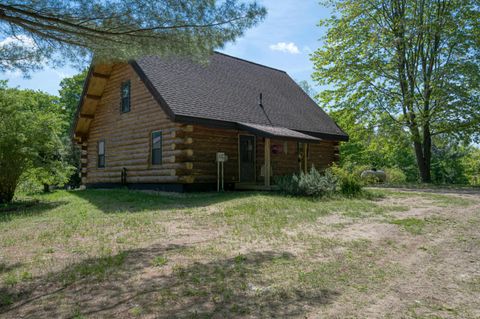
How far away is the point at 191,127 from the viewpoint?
44.2 feet

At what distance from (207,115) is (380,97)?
43.5ft

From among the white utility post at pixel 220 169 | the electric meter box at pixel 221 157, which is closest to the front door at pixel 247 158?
the white utility post at pixel 220 169

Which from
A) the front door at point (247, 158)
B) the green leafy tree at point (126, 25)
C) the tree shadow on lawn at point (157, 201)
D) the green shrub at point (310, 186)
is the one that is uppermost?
the green leafy tree at point (126, 25)

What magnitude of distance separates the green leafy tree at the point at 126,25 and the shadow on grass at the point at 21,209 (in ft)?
17.4

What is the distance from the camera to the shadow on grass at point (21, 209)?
413 inches

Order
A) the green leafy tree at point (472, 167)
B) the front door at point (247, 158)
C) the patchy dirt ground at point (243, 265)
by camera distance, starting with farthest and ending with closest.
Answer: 1. the green leafy tree at point (472, 167)
2. the front door at point (247, 158)
3. the patchy dirt ground at point (243, 265)

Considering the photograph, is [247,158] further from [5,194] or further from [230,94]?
[5,194]

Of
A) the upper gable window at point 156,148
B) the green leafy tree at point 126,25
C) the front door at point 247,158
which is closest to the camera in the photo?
the green leafy tree at point 126,25

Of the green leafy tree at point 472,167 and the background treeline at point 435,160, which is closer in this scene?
the background treeline at point 435,160

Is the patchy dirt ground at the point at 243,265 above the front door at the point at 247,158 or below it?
below

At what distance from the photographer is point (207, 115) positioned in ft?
44.2

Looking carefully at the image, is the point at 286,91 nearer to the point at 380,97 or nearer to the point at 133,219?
the point at 380,97

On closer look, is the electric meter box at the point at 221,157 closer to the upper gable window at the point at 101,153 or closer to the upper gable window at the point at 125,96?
the upper gable window at the point at 125,96

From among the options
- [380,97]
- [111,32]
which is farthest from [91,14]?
[380,97]
